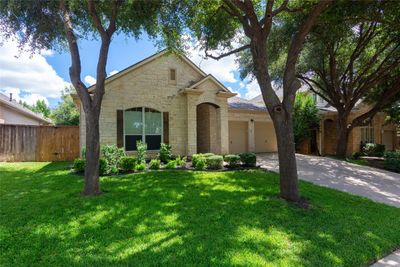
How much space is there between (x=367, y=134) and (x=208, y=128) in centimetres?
1582

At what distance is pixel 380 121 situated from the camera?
2444 cm

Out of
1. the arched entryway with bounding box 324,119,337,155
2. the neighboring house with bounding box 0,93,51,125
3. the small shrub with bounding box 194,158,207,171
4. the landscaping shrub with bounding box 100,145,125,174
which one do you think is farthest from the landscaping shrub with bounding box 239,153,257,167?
the neighboring house with bounding box 0,93,51,125

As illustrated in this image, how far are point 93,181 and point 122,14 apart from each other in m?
6.16

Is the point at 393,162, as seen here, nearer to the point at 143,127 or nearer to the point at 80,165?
the point at 143,127

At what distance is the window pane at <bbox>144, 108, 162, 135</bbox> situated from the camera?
14203 millimetres

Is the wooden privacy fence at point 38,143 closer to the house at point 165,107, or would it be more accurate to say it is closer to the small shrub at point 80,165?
the house at point 165,107

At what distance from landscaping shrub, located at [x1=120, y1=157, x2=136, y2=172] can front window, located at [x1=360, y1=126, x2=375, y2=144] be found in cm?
2073

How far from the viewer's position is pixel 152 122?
14.4 meters

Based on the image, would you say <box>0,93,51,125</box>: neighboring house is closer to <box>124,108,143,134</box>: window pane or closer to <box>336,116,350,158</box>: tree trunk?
<box>124,108,143,134</box>: window pane

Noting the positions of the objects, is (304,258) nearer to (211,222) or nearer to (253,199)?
(211,222)

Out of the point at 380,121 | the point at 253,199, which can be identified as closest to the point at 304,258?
the point at 253,199

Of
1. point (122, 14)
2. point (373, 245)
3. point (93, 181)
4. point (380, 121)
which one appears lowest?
point (373, 245)

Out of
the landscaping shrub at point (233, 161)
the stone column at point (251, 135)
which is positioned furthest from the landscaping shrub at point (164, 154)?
the stone column at point (251, 135)

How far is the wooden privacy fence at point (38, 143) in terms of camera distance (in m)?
14.9
